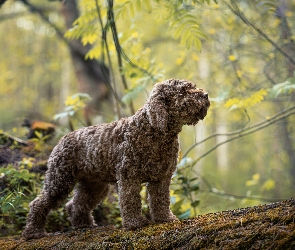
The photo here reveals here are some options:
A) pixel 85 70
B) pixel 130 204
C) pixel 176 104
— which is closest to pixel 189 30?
pixel 176 104

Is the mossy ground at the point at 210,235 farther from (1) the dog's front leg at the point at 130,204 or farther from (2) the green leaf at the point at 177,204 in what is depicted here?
(2) the green leaf at the point at 177,204

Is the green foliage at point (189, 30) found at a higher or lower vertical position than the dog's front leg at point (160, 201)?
higher

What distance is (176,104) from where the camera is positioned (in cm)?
274

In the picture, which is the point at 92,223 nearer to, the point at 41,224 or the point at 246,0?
the point at 41,224

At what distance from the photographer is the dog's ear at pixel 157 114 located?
→ 2719 mm

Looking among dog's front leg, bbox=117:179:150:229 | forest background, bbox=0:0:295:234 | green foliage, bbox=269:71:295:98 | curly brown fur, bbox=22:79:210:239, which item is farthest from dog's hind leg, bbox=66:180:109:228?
green foliage, bbox=269:71:295:98

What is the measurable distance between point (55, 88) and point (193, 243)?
16480 millimetres

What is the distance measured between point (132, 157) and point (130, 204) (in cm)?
39

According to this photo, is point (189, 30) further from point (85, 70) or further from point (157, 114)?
point (85, 70)

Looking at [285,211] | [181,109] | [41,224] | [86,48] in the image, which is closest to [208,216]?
[285,211]

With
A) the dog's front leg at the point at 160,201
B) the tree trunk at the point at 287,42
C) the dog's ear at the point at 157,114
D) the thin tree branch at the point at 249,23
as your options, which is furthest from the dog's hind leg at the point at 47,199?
the tree trunk at the point at 287,42

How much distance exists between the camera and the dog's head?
107 inches

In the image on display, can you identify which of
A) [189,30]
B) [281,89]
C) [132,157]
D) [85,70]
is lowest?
[132,157]

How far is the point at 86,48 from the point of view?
24.7ft
